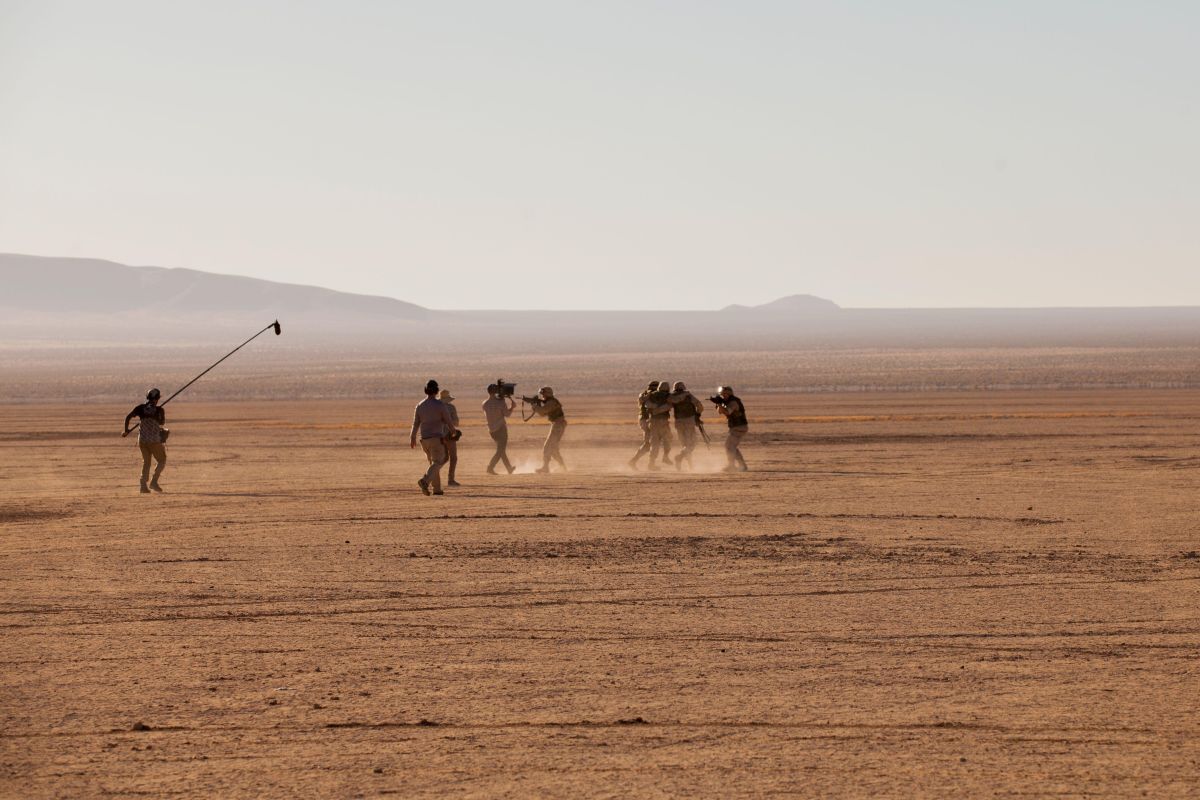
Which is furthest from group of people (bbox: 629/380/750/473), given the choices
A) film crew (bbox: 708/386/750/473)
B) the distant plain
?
the distant plain

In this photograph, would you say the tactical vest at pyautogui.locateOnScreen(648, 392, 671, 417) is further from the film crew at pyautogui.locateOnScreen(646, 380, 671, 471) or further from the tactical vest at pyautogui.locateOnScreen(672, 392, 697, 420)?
the tactical vest at pyautogui.locateOnScreen(672, 392, 697, 420)

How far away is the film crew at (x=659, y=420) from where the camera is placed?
25000 millimetres

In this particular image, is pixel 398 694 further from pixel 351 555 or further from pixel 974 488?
pixel 974 488

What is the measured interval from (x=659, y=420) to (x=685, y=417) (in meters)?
0.46

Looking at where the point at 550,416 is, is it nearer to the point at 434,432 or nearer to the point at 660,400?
the point at 660,400

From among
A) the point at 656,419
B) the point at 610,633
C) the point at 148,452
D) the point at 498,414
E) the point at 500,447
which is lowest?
the point at 610,633

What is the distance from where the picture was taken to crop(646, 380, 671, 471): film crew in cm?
2500

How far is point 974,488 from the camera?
67.9ft

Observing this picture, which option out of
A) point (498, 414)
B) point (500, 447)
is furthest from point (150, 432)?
point (500, 447)

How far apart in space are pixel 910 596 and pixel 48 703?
6.68 meters

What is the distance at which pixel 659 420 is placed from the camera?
82.1ft

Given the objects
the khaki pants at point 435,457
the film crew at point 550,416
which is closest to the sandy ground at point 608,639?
the khaki pants at point 435,457

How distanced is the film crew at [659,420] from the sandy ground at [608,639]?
297 centimetres

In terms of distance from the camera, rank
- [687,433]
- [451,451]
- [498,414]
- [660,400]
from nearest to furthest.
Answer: [451,451] → [498,414] → [687,433] → [660,400]
